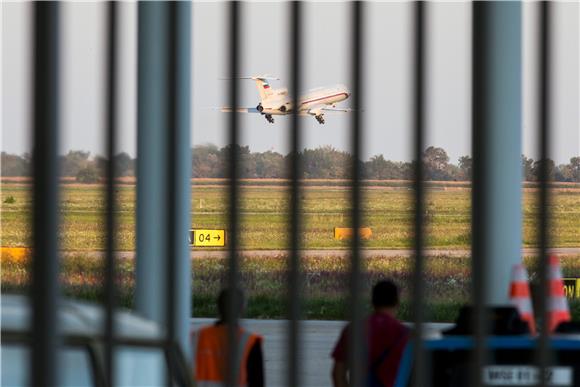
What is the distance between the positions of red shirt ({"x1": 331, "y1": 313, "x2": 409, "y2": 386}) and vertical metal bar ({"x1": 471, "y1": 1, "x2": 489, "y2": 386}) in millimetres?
Answer: 2357

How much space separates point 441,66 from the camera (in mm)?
2277

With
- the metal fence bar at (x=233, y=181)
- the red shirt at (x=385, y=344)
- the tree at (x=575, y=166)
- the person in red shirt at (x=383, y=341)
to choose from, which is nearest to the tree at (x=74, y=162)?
the metal fence bar at (x=233, y=181)

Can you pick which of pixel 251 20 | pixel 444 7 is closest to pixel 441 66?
pixel 444 7

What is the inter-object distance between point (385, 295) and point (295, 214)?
3.55 m

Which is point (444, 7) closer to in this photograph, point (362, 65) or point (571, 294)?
point (362, 65)

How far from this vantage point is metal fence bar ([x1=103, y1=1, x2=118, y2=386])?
81.3 inches

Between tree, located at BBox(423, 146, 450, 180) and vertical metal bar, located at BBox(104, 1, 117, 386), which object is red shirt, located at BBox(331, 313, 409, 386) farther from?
vertical metal bar, located at BBox(104, 1, 117, 386)

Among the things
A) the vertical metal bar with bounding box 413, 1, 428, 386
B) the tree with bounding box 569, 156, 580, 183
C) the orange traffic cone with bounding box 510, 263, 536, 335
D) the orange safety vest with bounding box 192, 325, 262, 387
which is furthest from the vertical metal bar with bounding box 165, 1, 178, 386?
the orange traffic cone with bounding box 510, 263, 536, 335

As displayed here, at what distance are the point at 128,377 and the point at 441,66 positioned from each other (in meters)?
1.16

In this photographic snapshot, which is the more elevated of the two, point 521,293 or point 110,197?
point 110,197

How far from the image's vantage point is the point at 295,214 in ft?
7.06

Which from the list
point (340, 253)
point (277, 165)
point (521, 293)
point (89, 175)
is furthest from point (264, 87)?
point (340, 253)

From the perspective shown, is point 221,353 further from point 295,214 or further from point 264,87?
point 264,87

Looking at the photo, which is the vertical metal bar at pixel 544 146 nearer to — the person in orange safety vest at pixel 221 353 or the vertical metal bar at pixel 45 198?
the person in orange safety vest at pixel 221 353
